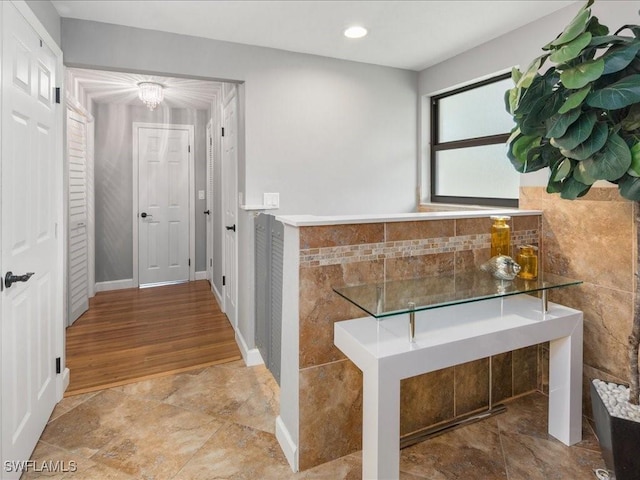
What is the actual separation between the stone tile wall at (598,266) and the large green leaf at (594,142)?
0.81 meters

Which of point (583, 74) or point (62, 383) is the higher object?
point (583, 74)

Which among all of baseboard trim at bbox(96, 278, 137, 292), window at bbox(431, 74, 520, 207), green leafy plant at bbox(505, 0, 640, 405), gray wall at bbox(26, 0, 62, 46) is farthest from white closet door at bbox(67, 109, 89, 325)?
green leafy plant at bbox(505, 0, 640, 405)

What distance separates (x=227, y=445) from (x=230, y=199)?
2135mm

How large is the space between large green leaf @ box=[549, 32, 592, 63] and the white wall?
107 centimetres

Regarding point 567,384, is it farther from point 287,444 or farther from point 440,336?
point 287,444

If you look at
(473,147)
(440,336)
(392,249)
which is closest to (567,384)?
(440,336)

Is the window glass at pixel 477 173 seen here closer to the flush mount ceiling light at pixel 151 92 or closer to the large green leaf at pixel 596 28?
the large green leaf at pixel 596 28

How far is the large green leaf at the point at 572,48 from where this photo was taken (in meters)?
1.31

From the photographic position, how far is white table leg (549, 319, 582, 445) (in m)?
1.93

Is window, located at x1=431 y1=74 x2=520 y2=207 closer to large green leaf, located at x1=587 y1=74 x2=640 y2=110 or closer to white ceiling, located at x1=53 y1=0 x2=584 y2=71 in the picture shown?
white ceiling, located at x1=53 y1=0 x2=584 y2=71

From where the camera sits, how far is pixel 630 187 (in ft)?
4.80

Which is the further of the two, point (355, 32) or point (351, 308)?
point (355, 32)

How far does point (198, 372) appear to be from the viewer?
276 cm

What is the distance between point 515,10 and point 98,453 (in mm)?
3408
